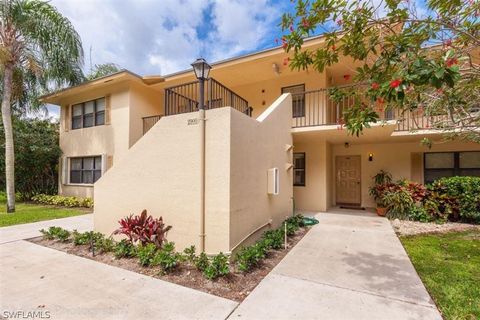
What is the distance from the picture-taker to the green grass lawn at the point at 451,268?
309 cm

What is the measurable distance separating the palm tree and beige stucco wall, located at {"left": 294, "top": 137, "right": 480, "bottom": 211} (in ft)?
34.2

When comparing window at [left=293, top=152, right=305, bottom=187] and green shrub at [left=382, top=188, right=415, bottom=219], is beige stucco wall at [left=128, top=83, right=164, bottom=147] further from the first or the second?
green shrub at [left=382, top=188, right=415, bottom=219]

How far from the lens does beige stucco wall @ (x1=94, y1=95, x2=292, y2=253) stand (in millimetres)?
4379

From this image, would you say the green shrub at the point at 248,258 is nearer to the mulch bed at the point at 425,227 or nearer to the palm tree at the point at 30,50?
the mulch bed at the point at 425,227

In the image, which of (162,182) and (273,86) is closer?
(162,182)

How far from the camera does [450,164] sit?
9.10m

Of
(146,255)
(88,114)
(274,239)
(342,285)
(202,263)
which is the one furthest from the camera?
(88,114)

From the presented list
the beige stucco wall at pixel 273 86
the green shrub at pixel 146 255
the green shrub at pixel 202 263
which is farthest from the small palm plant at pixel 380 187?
the green shrub at pixel 146 255

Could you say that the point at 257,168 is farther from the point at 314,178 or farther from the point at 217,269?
the point at 314,178

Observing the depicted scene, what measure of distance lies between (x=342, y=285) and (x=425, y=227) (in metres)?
5.23

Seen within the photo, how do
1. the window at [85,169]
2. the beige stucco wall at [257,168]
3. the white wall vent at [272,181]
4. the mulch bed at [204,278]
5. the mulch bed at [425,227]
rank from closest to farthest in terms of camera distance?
the mulch bed at [204,278] → the beige stucco wall at [257,168] → the white wall vent at [272,181] → the mulch bed at [425,227] → the window at [85,169]
